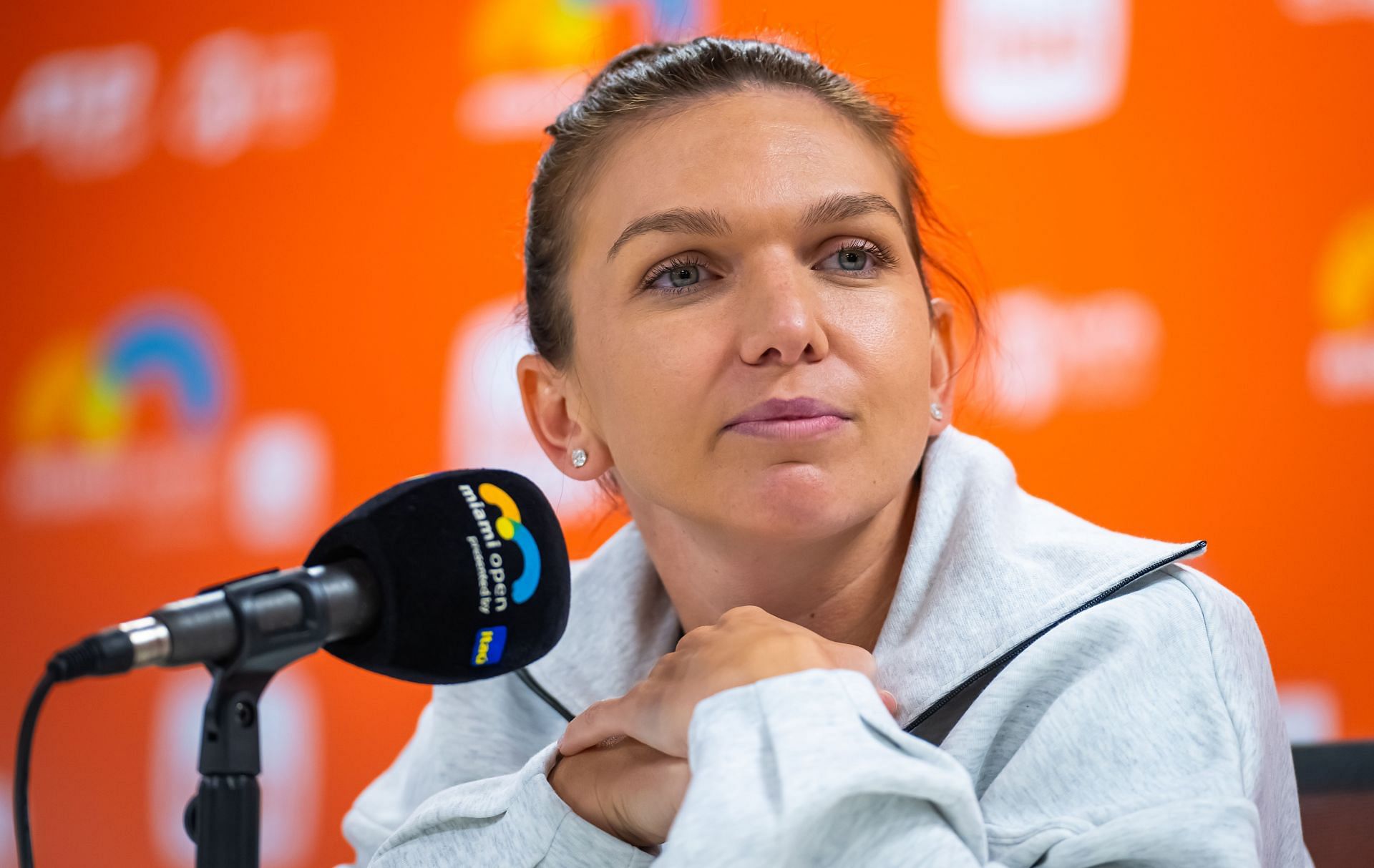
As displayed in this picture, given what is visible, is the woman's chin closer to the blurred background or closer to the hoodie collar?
the hoodie collar

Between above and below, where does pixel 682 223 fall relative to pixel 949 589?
above

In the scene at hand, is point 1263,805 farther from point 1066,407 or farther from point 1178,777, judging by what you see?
point 1066,407

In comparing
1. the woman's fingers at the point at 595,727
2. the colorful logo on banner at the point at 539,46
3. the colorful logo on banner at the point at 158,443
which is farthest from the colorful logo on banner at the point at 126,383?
the woman's fingers at the point at 595,727

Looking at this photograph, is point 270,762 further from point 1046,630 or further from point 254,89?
point 1046,630

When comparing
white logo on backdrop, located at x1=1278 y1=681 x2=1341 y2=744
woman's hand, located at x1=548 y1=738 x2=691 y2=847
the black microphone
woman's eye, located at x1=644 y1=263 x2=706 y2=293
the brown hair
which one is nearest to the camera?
the black microphone

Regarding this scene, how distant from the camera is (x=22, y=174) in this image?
2.62 m

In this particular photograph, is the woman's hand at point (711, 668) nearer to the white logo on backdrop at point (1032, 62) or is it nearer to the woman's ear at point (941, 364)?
the woman's ear at point (941, 364)

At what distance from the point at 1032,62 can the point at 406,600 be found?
168 centimetres

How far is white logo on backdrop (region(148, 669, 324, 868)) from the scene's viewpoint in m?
2.36

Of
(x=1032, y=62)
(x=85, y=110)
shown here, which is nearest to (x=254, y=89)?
(x=85, y=110)

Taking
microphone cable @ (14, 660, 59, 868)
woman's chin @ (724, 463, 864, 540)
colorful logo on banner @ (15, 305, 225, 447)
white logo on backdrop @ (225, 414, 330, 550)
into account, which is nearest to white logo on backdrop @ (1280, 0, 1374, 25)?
woman's chin @ (724, 463, 864, 540)

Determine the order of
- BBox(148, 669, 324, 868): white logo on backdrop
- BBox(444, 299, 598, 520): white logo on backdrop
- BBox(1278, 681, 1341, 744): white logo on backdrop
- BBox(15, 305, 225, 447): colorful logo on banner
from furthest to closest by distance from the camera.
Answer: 1. BBox(15, 305, 225, 447): colorful logo on banner
2. BBox(148, 669, 324, 868): white logo on backdrop
3. BBox(444, 299, 598, 520): white logo on backdrop
4. BBox(1278, 681, 1341, 744): white logo on backdrop

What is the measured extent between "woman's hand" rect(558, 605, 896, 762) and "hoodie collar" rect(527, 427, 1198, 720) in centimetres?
7

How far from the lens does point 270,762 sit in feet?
7.79
